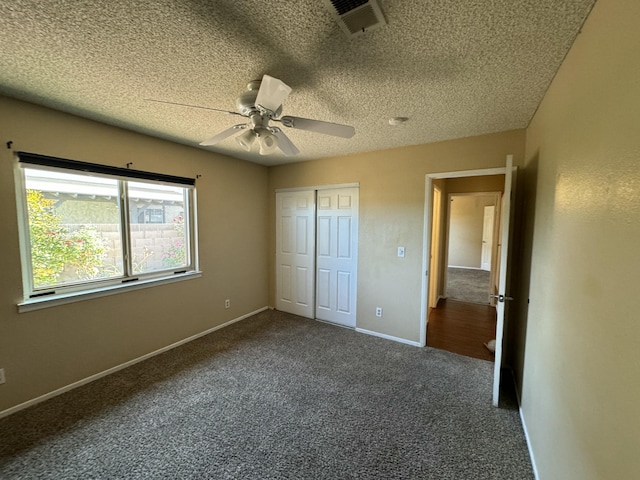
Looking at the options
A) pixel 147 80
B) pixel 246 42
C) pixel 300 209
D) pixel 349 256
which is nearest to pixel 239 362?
pixel 349 256

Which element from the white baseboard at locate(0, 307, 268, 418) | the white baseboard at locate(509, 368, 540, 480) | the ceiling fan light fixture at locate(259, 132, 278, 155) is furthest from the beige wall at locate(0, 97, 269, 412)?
the white baseboard at locate(509, 368, 540, 480)

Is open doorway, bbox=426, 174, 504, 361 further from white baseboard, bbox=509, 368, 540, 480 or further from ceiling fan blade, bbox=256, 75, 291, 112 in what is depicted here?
ceiling fan blade, bbox=256, 75, 291, 112

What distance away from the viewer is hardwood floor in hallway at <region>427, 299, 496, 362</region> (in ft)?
10.2

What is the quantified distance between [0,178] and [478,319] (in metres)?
5.65

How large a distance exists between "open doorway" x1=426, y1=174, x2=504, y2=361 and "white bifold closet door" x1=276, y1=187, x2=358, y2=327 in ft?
3.85

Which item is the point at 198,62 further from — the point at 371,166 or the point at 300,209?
the point at 300,209

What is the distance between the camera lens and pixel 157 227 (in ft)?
9.63

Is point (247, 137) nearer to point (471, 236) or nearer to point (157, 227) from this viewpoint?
point (157, 227)

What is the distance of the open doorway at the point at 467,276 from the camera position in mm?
3393

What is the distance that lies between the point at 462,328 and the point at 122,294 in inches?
170

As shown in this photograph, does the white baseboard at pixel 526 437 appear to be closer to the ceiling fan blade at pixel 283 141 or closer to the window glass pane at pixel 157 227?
the ceiling fan blade at pixel 283 141

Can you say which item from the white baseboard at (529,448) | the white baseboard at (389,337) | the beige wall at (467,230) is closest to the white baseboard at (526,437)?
the white baseboard at (529,448)

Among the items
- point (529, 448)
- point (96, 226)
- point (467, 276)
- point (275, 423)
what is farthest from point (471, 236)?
point (96, 226)

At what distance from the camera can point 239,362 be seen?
8.92 ft
